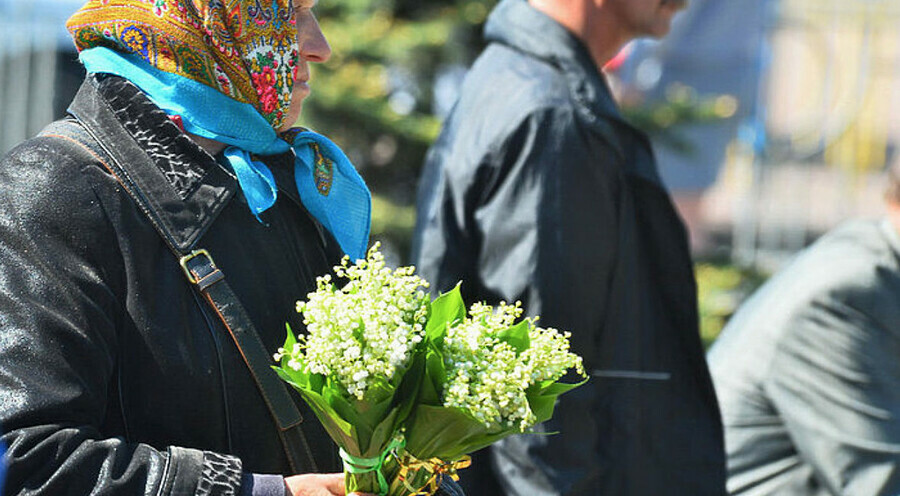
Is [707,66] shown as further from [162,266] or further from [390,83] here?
[162,266]

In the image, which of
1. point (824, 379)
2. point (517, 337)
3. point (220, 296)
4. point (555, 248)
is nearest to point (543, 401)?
point (517, 337)

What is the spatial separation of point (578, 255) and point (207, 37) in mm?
1287

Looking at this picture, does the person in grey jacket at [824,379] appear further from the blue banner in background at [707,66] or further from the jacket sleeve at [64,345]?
the blue banner in background at [707,66]

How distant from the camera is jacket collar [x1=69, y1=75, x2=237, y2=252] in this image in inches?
75.7

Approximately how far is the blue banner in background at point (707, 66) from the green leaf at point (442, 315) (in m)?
7.42

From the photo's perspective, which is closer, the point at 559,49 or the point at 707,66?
the point at 559,49

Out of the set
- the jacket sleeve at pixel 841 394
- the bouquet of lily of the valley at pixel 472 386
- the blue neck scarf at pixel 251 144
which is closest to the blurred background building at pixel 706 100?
the jacket sleeve at pixel 841 394

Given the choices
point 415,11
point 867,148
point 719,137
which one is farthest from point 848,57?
point 415,11

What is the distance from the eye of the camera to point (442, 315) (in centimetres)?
186

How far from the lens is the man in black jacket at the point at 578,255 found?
2.99 meters

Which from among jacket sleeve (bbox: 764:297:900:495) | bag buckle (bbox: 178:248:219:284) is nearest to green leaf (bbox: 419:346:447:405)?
bag buckle (bbox: 178:248:219:284)

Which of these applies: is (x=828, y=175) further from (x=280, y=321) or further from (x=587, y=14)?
(x=280, y=321)

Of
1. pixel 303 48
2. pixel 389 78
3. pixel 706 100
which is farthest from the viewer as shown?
pixel 706 100

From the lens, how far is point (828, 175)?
10234mm
